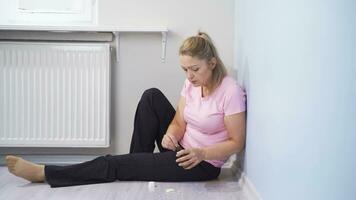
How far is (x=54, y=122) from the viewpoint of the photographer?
2.31 meters

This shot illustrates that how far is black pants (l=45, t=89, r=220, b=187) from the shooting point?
1.80 metres

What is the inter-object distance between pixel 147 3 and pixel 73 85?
0.59 metres

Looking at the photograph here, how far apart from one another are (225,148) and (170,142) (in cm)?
25

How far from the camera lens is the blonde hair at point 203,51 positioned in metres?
1.78

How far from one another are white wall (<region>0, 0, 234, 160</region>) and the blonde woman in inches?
15.2

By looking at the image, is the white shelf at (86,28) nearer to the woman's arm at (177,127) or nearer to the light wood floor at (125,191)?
the woman's arm at (177,127)

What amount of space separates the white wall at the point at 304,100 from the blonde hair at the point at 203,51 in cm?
20

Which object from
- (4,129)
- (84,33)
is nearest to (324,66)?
(84,33)

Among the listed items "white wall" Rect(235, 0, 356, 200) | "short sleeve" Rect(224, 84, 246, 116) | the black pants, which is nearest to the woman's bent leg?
the black pants

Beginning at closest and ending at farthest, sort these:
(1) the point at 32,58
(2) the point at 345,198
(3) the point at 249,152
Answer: (2) the point at 345,198 → (3) the point at 249,152 → (1) the point at 32,58

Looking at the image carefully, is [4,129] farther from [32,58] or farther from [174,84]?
[174,84]

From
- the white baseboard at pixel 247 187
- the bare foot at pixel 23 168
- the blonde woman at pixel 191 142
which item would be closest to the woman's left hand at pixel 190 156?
the blonde woman at pixel 191 142

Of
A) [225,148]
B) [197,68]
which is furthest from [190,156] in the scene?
[197,68]

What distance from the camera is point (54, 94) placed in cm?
230
